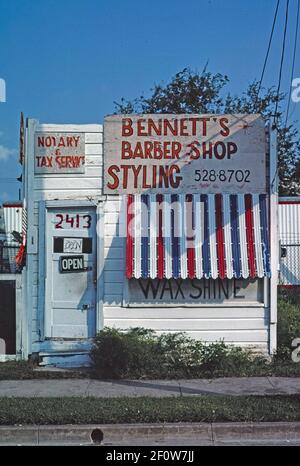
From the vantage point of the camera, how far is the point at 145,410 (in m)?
7.45

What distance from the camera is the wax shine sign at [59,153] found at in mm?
10477

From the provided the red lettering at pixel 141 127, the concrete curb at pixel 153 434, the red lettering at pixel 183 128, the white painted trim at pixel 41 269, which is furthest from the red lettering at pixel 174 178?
the concrete curb at pixel 153 434

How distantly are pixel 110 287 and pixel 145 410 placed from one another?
10.6 feet

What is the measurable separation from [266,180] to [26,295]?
4.15m

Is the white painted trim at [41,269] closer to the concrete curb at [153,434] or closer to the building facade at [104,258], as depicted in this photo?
the building facade at [104,258]

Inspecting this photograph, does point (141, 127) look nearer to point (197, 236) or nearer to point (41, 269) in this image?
point (197, 236)

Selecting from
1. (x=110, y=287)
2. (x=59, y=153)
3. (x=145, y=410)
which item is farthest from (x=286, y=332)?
(x=59, y=153)

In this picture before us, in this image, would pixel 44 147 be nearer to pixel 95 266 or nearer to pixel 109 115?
pixel 109 115

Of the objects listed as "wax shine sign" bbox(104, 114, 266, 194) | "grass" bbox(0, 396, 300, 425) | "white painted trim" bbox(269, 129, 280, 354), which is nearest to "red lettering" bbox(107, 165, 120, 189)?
"wax shine sign" bbox(104, 114, 266, 194)

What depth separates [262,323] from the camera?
34.3 ft

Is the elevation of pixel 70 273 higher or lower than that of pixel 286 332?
higher

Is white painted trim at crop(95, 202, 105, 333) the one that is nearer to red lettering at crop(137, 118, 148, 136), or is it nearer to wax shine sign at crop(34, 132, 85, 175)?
wax shine sign at crop(34, 132, 85, 175)

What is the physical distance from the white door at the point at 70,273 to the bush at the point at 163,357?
601mm
